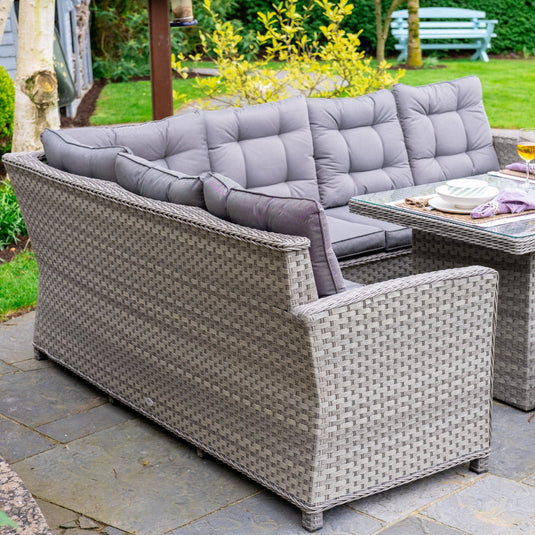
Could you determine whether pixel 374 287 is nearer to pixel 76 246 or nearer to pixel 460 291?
pixel 460 291

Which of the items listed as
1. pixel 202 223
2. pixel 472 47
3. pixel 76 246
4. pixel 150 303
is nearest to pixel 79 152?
pixel 76 246

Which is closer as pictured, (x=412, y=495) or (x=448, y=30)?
(x=412, y=495)

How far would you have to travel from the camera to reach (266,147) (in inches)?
183

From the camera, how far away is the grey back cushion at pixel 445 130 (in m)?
5.09

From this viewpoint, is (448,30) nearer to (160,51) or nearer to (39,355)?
(160,51)

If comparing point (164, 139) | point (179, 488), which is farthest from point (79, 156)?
point (179, 488)

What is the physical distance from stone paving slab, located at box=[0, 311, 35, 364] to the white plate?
1999 millimetres

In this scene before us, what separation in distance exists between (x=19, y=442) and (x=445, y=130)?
3.04 metres

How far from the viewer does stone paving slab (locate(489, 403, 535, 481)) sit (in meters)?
3.11

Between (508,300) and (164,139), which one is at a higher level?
(164,139)

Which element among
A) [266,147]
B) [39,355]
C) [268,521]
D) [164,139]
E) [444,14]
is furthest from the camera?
[444,14]

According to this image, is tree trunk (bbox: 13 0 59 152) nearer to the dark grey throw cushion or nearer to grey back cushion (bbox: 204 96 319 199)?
grey back cushion (bbox: 204 96 319 199)

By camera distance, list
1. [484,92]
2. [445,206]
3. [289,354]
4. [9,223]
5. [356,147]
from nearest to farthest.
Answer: [289,354], [445,206], [356,147], [9,223], [484,92]

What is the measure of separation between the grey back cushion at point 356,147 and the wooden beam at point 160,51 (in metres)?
1.44
